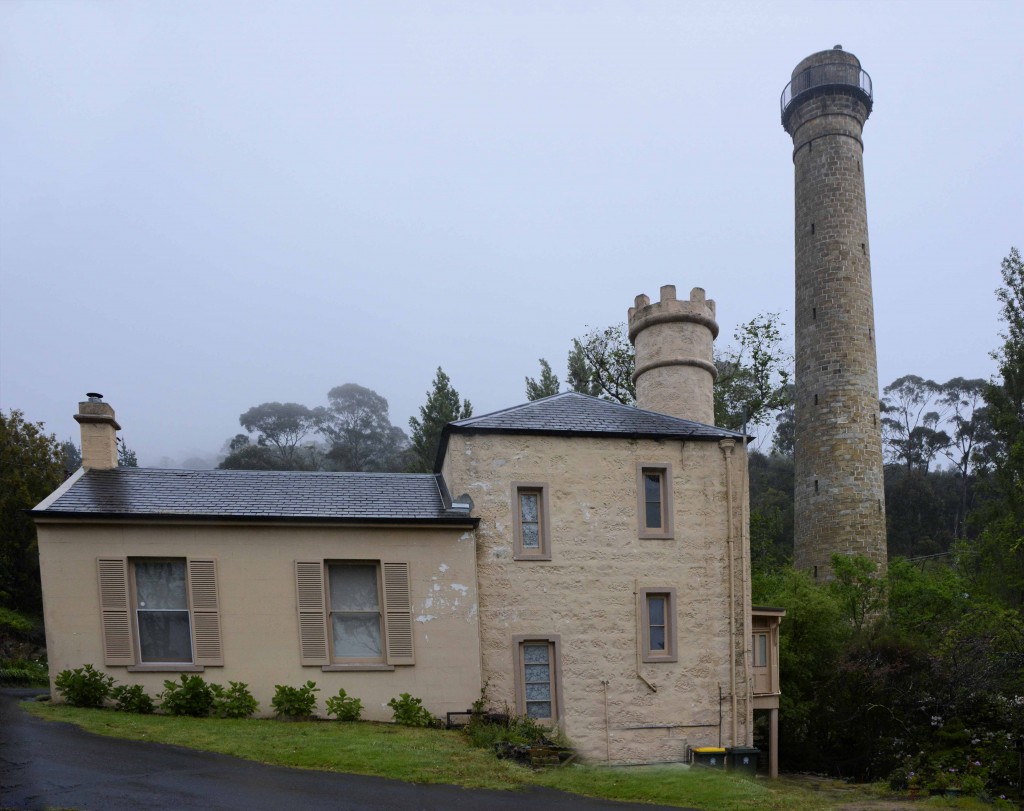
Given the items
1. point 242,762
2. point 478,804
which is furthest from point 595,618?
point 242,762

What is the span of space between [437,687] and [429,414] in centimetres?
2912

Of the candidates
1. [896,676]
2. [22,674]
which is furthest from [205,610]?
[896,676]

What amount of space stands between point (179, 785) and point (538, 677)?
25.9 ft

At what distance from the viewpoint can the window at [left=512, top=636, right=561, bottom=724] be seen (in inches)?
647

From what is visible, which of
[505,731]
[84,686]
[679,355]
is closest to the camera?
[84,686]

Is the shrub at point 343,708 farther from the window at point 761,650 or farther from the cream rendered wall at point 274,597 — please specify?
the window at point 761,650

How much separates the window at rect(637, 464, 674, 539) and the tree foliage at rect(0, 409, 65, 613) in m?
22.7

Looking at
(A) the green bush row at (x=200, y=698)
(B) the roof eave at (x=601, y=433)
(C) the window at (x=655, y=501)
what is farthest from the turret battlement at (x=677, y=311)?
(A) the green bush row at (x=200, y=698)

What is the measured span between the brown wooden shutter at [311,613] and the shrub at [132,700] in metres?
2.77

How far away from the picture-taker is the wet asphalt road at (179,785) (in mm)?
9727

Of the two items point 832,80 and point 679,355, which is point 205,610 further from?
point 832,80

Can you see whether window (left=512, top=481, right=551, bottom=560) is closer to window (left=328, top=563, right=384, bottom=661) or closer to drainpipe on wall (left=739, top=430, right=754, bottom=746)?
window (left=328, top=563, right=384, bottom=661)

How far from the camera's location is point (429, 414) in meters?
44.3

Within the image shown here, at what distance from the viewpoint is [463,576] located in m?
16.3
